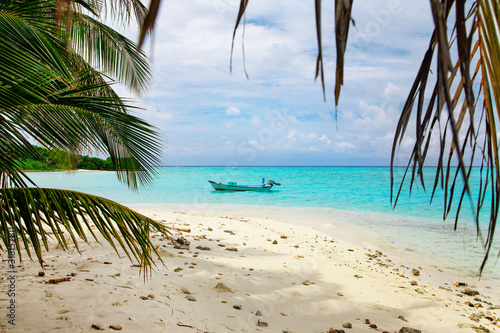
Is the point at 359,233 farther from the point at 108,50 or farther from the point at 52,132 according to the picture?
the point at 52,132

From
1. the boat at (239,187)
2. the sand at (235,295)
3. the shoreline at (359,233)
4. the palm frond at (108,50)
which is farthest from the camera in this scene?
the boat at (239,187)

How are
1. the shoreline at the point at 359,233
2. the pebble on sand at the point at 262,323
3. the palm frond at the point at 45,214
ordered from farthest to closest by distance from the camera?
the shoreline at the point at 359,233
the pebble on sand at the point at 262,323
the palm frond at the point at 45,214

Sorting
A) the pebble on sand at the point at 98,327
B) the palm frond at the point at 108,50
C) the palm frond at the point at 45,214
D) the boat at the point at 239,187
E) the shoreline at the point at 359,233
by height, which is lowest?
the shoreline at the point at 359,233

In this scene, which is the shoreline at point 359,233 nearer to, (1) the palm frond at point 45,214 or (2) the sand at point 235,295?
(2) the sand at point 235,295

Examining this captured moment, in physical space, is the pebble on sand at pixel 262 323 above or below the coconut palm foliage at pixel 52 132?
below

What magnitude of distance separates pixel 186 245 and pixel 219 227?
116 inches

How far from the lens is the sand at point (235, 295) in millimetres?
3033

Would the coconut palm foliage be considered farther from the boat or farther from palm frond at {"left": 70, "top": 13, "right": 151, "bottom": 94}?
the boat

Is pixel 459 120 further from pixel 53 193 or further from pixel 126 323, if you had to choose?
pixel 126 323

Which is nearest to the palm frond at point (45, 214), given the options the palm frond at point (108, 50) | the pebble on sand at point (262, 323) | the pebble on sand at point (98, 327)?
the pebble on sand at point (98, 327)

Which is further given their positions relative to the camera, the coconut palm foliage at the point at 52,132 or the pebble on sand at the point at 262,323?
the pebble on sand at the point at 262,323

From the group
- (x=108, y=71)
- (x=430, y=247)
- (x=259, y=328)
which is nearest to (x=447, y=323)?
(x=259, y=328)

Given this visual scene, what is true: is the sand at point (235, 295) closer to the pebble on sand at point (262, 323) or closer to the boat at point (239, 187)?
the pebble on sand at point (262, 323)

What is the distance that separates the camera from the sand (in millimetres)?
3033
